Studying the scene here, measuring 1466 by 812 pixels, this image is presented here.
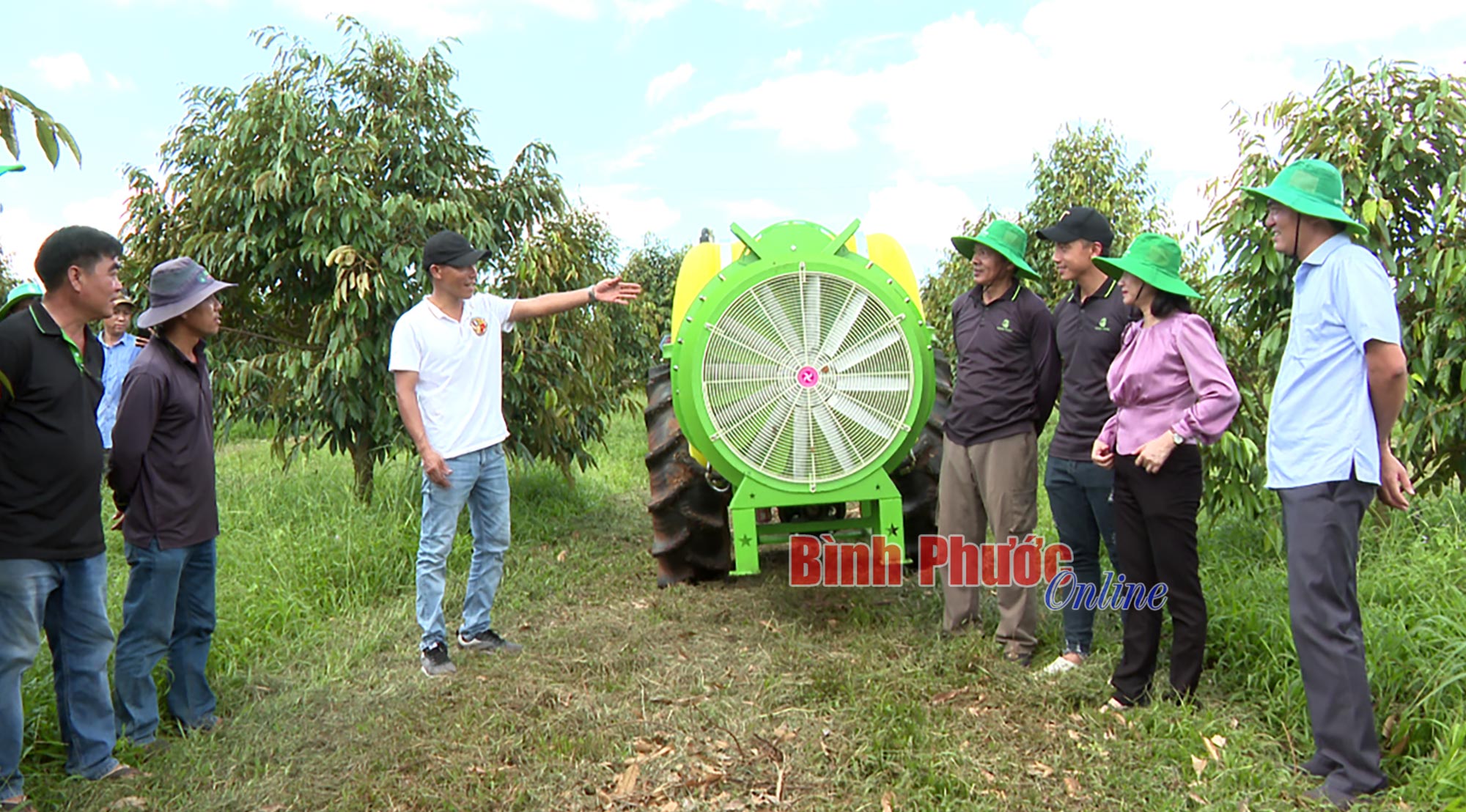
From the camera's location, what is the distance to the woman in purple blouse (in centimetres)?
341

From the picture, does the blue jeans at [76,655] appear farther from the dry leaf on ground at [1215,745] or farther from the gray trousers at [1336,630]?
the gray trousers at [1336,630]

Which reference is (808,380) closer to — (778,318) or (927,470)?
(778,318)

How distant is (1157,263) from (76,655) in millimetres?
3899

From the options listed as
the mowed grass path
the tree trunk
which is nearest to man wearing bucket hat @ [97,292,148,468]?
the mowed grass path

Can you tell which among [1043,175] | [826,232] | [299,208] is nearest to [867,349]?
[826,232]

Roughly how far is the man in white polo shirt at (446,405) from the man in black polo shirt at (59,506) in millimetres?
1161

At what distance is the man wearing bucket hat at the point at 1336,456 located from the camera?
2.98m

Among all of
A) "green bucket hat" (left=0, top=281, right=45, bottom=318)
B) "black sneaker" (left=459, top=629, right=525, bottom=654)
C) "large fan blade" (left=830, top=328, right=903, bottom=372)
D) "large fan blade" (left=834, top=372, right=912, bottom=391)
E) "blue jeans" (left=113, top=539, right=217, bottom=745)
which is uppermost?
"green bucket hat" (left=0, top=281, right=45, bottom=318)

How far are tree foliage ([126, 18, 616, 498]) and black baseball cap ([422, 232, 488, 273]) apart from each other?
91.8 inches

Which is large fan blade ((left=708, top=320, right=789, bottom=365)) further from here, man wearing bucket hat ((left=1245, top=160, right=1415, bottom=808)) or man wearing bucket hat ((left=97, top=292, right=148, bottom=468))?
man wearing bucket hat ((left=97, top=292, right=148, bottom=468))

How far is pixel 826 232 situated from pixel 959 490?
4.48 feet

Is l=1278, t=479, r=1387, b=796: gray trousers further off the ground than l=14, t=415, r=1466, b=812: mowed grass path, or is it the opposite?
l=1278, t=479, r=1387, b=796: gray trousers

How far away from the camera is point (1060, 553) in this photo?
5.06 metres

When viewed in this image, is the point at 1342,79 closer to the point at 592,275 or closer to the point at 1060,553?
the point at 1060,553
